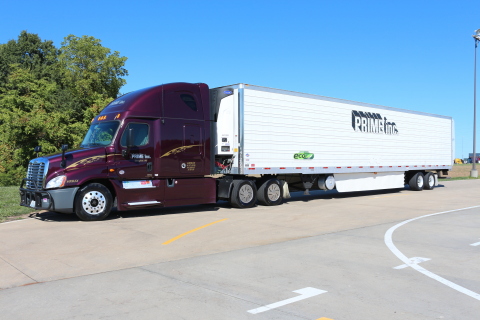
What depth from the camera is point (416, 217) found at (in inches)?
490

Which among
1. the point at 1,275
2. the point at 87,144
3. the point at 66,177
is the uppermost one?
the point at 87,144

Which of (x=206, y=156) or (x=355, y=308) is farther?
(x=206, y=156)

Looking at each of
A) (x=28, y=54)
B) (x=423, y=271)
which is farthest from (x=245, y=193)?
(x=28, y=54)

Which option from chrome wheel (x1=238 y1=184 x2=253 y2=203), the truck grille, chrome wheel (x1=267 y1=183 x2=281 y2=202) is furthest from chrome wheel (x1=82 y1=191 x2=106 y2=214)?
chrome wheel (x1=267 y1=183 x2=281 y2=202)

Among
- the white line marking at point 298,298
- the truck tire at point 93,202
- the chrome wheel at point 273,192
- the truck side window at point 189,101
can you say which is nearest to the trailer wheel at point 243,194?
the chrome wheel at point 273,192

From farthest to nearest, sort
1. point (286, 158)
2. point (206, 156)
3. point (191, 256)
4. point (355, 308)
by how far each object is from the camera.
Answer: point (286, 158)
point (206, 156)
point (191, 256)
point (355, 308)

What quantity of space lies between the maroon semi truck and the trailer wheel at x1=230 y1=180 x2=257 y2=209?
0.11 feet

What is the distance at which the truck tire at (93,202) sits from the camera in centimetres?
1144

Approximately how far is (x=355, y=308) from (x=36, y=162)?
381 inches

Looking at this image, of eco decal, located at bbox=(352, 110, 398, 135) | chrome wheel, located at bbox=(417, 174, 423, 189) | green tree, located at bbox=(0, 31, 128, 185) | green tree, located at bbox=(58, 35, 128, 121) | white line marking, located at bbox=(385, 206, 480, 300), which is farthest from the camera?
green tree, located at bbox=(58, 35, 128, 121)

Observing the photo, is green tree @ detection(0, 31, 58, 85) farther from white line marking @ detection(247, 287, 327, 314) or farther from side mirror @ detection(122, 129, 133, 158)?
white line marking @ detection(247, 287, 327, 314)

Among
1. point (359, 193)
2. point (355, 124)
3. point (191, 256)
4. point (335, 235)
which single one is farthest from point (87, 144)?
point (359, 193)

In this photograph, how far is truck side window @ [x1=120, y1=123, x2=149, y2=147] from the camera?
477 inches

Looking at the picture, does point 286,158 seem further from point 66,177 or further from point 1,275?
point 1,275
